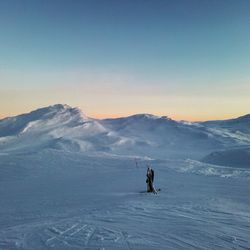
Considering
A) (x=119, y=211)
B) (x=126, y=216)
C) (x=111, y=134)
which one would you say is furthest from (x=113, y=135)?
(x=126, y=216)

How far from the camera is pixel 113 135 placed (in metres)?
90.4

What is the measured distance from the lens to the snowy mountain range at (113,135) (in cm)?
7569

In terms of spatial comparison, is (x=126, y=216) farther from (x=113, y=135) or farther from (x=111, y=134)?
(x=111, y=134)

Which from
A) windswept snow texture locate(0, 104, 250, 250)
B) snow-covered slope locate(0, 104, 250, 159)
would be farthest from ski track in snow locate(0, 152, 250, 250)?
snow-covered slope locate(0, 104, 250, 159)

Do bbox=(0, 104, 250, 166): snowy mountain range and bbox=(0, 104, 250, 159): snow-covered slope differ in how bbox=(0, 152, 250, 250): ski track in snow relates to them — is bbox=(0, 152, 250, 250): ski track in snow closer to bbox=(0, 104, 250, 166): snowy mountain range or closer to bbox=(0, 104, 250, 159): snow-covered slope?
bbox=(0, 104, 250, 166): snowy mountain range

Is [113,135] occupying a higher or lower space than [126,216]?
higher

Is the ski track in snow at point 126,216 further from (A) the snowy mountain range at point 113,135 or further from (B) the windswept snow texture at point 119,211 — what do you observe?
(A) the snowy mountain range at point 113,135

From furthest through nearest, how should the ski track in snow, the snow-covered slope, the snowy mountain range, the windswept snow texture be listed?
the snow-covered slope, the snowy mountain range, the windswept snow texture, the ski track in snow

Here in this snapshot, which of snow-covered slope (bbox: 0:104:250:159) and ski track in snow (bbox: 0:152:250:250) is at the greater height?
snow-covered slope (bbox: 0:104:250:159)

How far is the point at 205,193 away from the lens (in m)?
19.7

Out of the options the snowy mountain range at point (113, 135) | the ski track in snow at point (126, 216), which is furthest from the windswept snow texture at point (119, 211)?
the snowy mountain range at point (113, 135)

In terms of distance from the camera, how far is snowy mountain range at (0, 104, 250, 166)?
75.7 m

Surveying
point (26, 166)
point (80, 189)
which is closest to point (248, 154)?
point (26, 166)

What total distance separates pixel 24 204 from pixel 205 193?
964 centimetres
